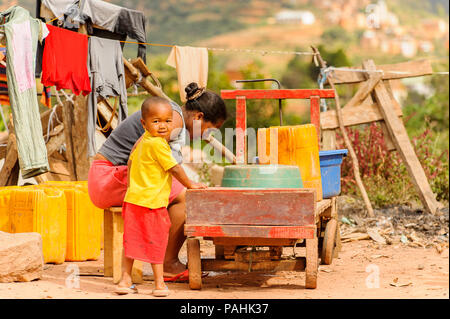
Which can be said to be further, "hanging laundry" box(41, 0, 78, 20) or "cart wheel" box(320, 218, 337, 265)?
"hanging laundry" box(41, 0, 78, 20)

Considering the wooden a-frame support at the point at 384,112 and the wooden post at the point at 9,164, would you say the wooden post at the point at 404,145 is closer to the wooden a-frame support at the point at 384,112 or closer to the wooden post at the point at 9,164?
the wooden a-frame support at the point at 384,112

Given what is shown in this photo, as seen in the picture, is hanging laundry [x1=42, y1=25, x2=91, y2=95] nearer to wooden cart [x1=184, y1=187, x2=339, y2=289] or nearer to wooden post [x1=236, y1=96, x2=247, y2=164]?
wooden post [x1=236, y1=96, x2=247, y2=164]

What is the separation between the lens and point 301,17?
7556cm

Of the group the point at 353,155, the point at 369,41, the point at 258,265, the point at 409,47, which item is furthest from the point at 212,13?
the point at 258,265

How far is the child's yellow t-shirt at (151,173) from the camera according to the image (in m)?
4.57

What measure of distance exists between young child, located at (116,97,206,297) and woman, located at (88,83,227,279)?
1.18 ft

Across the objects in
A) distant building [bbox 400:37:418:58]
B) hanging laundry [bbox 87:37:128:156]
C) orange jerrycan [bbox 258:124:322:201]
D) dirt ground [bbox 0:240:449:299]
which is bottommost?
dirt ground [bbox 0:240:449:299]

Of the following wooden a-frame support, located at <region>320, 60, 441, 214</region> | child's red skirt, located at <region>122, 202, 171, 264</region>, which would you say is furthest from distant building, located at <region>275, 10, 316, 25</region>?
child's red skirt, located at <region>122, 202, 171, 264</region>

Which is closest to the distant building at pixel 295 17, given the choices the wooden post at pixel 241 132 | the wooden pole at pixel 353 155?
the wooden pole at pixel 353 155

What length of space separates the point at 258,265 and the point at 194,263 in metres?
0.49

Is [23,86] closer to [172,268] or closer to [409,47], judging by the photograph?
[172,268]

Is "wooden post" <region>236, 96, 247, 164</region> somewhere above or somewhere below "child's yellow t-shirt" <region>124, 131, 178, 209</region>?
above

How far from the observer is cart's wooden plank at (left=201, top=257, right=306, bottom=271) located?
16.1 feet

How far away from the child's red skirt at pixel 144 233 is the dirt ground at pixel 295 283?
0.28 metres
